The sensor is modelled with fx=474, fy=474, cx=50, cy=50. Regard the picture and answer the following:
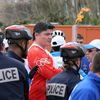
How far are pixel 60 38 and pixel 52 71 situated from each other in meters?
2.17

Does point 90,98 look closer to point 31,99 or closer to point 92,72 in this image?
point 92,72

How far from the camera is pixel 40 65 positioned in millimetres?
6559

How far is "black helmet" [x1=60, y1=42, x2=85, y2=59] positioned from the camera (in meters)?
5.94

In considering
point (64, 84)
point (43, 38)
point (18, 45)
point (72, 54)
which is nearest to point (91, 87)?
Answer: point (64, 84)

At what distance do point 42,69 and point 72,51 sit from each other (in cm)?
69

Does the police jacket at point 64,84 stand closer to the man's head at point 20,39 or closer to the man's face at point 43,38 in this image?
the man's head at point 20,39

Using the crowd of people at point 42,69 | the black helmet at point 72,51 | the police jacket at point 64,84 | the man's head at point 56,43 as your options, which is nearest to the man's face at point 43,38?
the crowd of people at point 42,69

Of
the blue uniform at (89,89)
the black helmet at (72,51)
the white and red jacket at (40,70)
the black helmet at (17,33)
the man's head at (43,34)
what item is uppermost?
the black helmet at (17,33)

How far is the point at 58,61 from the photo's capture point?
288 inches

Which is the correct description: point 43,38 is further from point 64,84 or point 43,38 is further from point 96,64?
point 96,64

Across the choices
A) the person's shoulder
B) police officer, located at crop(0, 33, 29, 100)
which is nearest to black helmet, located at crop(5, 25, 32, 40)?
the person's shoulder

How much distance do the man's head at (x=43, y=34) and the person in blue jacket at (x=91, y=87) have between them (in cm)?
209

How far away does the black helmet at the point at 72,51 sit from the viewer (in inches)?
234

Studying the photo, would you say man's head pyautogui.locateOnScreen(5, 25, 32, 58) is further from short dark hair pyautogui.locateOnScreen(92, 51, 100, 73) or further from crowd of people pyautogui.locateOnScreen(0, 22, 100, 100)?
short dark hair pyautogui.locateOnScreen(92, 51, 100, 73)
